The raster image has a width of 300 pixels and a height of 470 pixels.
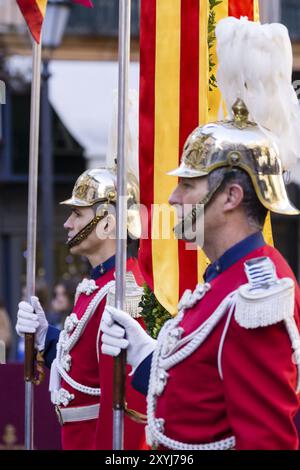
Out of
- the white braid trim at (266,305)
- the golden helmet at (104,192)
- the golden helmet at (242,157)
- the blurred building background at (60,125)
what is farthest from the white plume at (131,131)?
the blurred building background at (60,125)

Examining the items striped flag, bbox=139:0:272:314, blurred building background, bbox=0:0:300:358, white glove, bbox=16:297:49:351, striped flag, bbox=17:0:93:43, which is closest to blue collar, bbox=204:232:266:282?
striped flag, bbox=139:0:272:314

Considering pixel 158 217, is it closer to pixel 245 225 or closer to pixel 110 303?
pixel 110 303

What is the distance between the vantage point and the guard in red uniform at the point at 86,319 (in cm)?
619

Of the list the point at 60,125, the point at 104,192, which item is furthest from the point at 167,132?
the point at 60,125

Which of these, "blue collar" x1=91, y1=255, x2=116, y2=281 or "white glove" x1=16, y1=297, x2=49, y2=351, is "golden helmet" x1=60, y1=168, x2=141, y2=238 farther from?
"white glove" x1=16, y1=297, x2=49, y2=351

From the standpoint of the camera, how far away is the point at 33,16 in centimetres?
612

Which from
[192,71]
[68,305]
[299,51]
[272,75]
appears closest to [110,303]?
[192,71]

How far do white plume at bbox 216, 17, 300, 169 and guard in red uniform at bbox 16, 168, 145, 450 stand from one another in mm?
1500

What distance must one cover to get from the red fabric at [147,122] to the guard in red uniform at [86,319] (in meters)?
0.39

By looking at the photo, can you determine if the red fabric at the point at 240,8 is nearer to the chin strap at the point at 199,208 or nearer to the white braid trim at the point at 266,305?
the chin strap at the point at 199,208

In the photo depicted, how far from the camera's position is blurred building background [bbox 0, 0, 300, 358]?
51.2 feet

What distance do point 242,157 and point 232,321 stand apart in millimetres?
569

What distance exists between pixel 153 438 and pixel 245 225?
0.77m

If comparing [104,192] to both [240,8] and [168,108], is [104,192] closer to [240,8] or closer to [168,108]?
[168,108]
